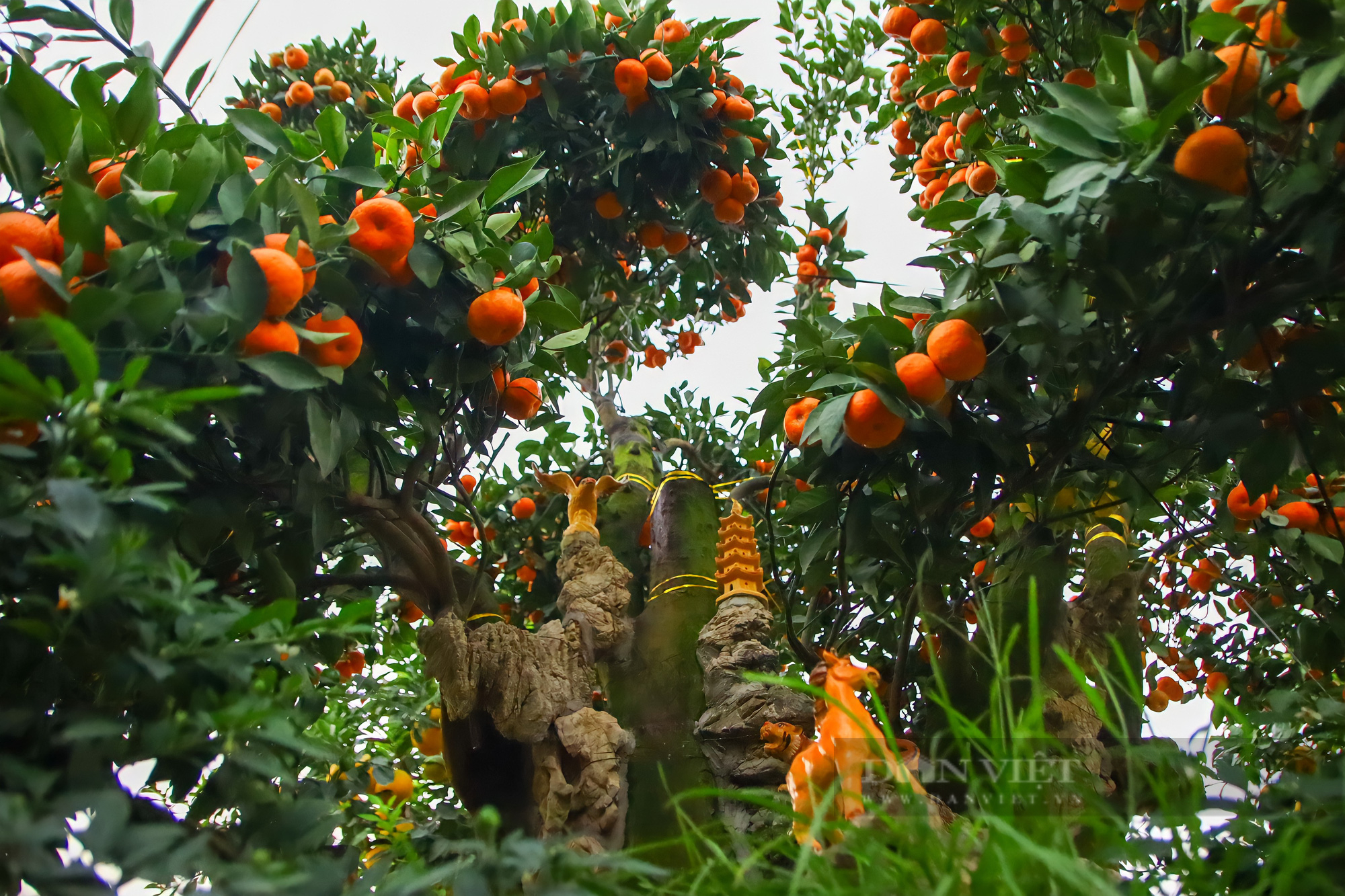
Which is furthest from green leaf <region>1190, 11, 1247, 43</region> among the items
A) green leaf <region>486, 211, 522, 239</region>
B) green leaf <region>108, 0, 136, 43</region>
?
green leaf <region>108, 0, 136, 43</region>

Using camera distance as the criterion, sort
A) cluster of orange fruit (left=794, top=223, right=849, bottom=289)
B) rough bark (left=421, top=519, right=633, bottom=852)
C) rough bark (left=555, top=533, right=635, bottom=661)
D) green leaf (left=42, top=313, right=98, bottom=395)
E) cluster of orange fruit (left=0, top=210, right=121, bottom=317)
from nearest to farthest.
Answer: green leaf (left=42, top=313, right=98, bottom=395)
cluster of orange fruit (left=0, top=210, right=121, bottom=317)
rough bark (left=421, top=519, right=633, bottom=852)
rough bark (left=555, top=533, right=635, bottom=661)
cluster of orange fruit (left=794, top=223, right=849, bottom=289)

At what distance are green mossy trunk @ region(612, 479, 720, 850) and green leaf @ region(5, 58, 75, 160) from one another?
93 centimetres

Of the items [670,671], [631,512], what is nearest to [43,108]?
[670,671]

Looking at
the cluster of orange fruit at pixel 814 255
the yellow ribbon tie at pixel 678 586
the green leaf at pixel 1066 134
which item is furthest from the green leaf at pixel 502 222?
the cluster of orange fruit at pixel 814 255

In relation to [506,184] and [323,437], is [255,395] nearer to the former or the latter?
[323,437]

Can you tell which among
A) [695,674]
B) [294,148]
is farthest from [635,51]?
[695,674]

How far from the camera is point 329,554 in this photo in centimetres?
127

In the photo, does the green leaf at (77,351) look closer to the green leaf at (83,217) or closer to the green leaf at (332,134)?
the green leaf at (83,217)

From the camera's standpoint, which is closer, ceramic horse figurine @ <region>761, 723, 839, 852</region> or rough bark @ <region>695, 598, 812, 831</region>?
ceramic horse figurine @ <region>761, 723, 839, 852</region>

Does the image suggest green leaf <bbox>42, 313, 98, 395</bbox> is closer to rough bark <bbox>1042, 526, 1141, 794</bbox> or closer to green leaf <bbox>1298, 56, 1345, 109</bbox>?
green leaf <bbox>1298, 56, 1345, 109</bbox>

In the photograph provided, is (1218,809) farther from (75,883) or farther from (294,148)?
(294,148)

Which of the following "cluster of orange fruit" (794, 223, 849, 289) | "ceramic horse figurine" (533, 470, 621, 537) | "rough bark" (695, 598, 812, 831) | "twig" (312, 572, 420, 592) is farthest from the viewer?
"cluster of orange fruit" (794, 223, 849, 289)

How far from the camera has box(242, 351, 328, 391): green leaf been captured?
2.20ft

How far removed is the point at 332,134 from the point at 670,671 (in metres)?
0.92
